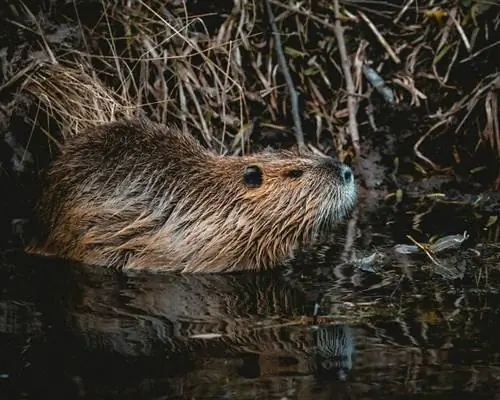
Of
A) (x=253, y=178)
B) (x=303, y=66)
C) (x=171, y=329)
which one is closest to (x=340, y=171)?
(x=253, y=178)

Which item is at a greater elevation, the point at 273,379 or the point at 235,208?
the point at 235,208

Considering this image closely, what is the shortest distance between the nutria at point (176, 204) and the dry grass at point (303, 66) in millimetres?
769

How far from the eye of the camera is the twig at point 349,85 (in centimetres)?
605

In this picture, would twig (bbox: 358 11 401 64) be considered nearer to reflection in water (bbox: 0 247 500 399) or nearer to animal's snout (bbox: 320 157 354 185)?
animal's snout (bbox: 320 157 354 185)

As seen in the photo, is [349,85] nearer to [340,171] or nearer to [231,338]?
[340,171]

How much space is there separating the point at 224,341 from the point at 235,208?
142 centimetres

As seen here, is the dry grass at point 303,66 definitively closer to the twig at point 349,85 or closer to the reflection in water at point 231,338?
the twig at point 349,85

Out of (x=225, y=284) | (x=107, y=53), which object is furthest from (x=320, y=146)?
(x=225, y=284)

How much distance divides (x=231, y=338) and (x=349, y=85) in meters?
2.89

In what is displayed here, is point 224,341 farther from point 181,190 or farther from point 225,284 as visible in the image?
point 181,190

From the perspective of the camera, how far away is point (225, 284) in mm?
4422

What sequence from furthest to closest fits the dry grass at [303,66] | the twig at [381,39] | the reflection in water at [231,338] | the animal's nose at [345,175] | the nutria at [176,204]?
the twig at [381,39] < the dry grass at [303,66] < the animal's nose at [345,175] < the nutria at [176,204] < the reflection in water at [231,338]

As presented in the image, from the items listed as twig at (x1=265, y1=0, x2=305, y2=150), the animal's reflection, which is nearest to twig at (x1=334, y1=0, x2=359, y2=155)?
twig at (x1=265, y1=0, x2=305, y2=150)

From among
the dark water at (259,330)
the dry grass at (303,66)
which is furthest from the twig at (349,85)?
the dark water at (259,330)
